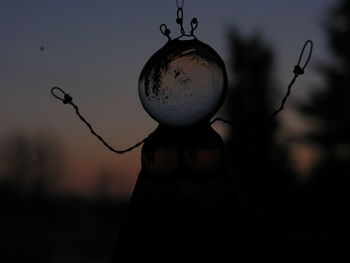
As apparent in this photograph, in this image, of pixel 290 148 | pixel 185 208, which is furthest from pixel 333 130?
pixel 185 208

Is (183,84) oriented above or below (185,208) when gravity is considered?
above

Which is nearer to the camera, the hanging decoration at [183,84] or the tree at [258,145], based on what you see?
the hanging decoration at [183,84]

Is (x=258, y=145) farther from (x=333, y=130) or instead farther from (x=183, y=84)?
(x=183, y=84)

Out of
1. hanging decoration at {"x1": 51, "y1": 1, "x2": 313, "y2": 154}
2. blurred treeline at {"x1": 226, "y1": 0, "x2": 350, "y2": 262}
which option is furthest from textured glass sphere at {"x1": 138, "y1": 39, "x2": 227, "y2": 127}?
blurred treeline at {"x1": 226, "y1": 0, "x2": 350, "y2": 262}

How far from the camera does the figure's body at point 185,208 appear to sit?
1772 mm

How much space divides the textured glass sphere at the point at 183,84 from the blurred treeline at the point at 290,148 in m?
9.41

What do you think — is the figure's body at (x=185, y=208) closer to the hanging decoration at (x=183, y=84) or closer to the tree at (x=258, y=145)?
the hanging decoration at (x=183, y=84)

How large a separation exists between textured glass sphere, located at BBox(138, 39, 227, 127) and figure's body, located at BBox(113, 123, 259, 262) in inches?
3.9

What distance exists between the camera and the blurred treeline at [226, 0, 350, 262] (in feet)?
37.8

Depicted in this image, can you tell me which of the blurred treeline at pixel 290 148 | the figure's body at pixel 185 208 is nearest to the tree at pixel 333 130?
the blurred treeline at pixel 290 148

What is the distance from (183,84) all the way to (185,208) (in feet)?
→ 1.22

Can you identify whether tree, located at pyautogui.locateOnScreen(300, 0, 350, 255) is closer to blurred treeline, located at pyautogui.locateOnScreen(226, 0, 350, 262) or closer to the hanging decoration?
blurred treeline, located at pyautogui.locateOnScreen(226, 0, 350, 262)

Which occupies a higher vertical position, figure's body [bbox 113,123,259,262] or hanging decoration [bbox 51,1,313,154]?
hanging decoration [bbox 51,1,313,154]

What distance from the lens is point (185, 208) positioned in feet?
5.87
